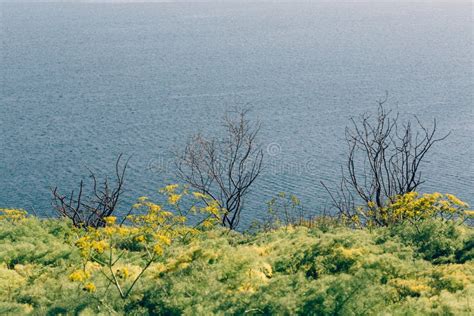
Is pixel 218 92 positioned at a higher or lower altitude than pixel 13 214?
lower

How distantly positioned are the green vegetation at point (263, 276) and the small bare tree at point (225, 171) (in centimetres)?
1145

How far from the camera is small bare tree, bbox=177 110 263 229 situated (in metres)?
31.3

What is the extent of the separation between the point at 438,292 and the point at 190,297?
198 inches

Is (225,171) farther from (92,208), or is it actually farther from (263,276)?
(263,276)

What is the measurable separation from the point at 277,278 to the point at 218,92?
48252mm

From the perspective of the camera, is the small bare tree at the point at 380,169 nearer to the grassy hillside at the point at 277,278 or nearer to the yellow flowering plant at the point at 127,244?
the grassy hillside at the point at 277,278

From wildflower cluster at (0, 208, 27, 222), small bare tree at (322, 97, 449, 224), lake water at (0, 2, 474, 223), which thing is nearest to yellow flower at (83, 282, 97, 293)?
wildflower cluster at (0, 208, 27, 222)

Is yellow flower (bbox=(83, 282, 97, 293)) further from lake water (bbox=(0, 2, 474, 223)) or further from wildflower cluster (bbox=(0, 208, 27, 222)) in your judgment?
lake water (bbox=(0, 2, 474, 223))

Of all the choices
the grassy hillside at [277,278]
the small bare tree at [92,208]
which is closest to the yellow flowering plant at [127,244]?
the grassy hillside at [277,278]

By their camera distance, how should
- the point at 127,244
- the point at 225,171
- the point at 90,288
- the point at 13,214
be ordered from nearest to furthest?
the point at 90,288, the point at 127,244, the point at 13,214, the point at 225,171

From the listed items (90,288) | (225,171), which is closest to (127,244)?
(90,288)

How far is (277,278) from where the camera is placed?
13523mm

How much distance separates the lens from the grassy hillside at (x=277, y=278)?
11891 millimetres

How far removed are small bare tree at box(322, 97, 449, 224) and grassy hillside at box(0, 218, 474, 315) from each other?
674 cm
